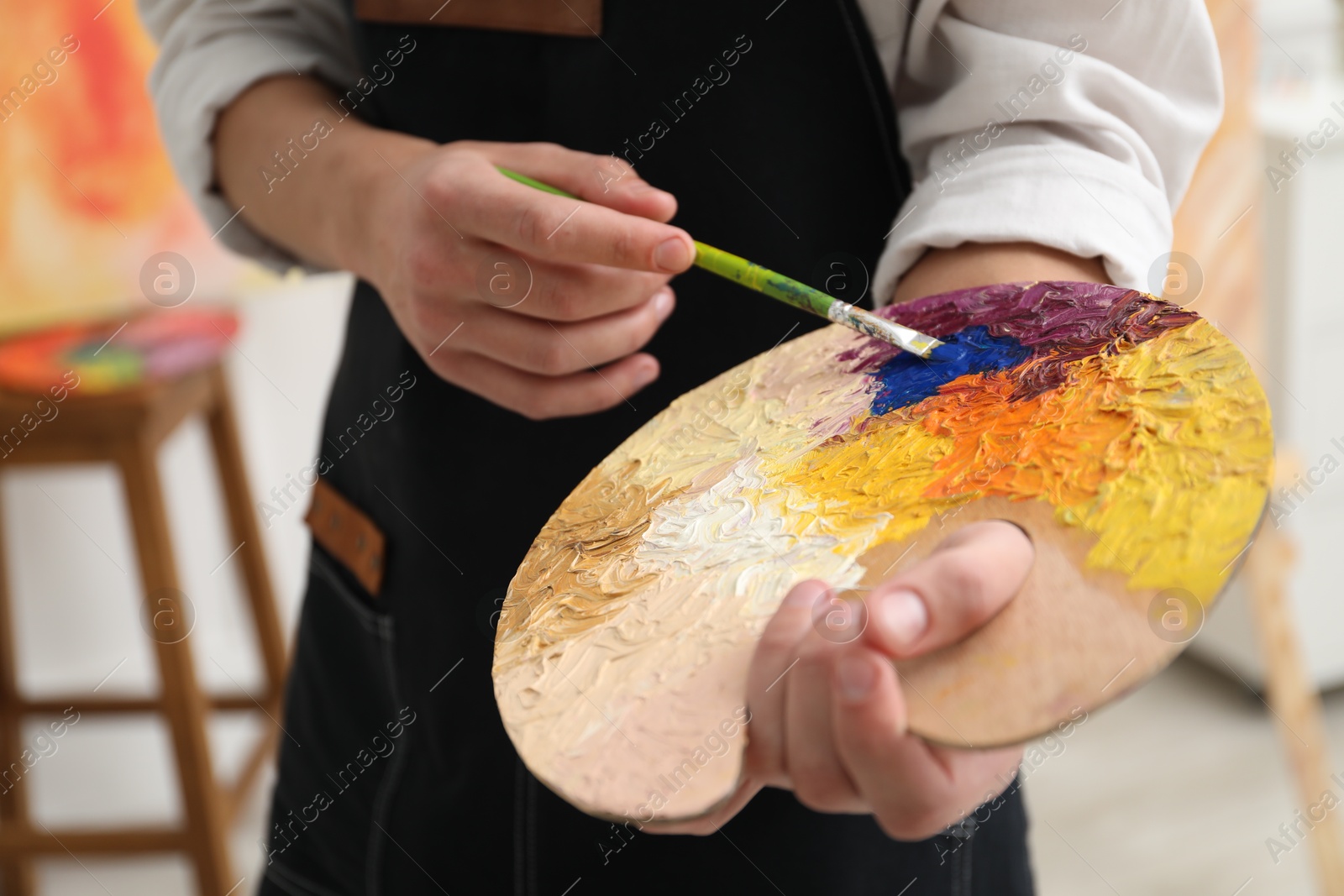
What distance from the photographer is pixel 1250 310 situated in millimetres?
1242

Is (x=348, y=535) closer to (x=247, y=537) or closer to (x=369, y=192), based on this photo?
(x=369, y=192)

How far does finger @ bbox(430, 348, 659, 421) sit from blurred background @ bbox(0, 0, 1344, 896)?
3.64ft

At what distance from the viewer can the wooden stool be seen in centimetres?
146

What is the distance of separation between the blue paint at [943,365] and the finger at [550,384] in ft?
0.46

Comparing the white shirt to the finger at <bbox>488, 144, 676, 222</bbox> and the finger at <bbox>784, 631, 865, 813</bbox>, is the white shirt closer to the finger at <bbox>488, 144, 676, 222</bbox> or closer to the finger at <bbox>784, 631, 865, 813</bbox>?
the finger at <bbox>488, 144, 676, 222</bbox>

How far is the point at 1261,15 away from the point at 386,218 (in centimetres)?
196

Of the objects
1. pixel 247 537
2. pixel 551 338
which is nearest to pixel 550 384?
pixel 551 338

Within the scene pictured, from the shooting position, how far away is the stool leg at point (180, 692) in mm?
1473

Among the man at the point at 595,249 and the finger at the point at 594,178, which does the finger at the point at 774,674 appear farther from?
the finger at the point at 594,178

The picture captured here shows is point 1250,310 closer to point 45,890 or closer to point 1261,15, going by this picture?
point 1261,15

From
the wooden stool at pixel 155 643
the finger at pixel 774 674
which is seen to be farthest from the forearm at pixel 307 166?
the wooden stool at pixel 155 643

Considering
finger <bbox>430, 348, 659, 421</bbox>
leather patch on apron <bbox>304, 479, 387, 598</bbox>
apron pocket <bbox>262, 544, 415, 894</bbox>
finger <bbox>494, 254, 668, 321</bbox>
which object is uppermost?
finger <bbox>494, 254, 668, 321</bbox>

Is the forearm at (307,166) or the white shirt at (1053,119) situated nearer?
the white shirt at (1053,119)

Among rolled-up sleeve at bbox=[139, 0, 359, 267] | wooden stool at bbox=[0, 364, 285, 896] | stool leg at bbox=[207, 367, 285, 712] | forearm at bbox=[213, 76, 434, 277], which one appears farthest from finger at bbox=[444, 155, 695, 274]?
stool leg at bbox=[207, 367, 285, 712]
